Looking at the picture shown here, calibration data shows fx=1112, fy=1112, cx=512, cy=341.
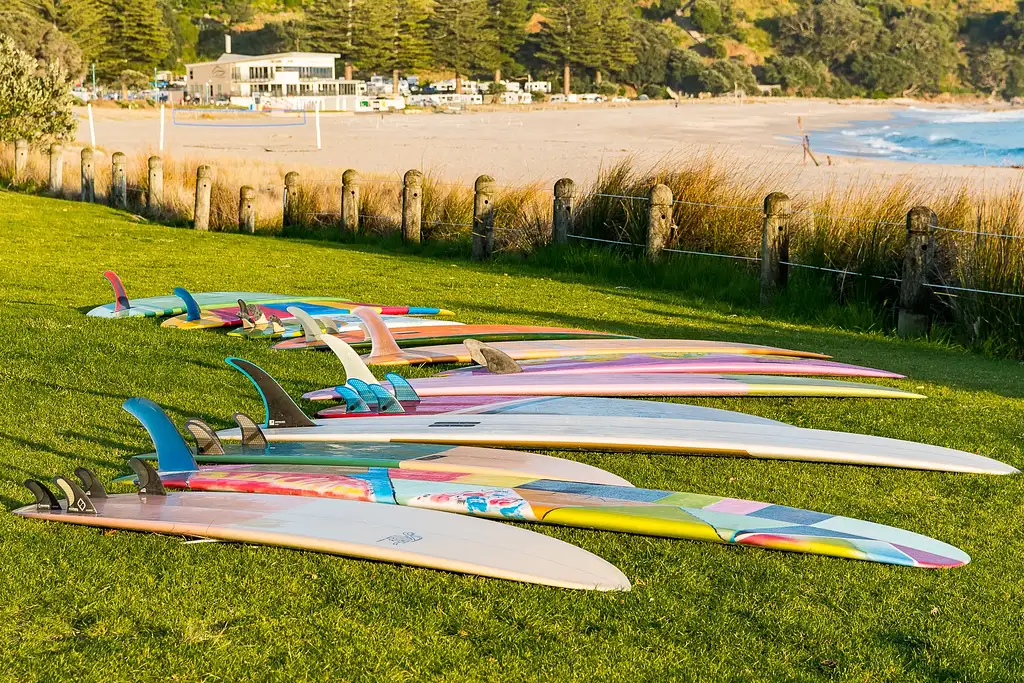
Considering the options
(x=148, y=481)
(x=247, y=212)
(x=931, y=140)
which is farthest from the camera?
(x=931, y=140)

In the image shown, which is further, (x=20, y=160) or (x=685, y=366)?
(x=20, y=160)

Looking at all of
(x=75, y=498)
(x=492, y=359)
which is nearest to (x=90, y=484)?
(x=75, y=498)

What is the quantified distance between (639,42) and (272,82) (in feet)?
150

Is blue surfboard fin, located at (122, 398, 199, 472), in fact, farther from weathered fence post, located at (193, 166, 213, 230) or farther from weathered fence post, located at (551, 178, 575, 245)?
weathered fence post, located at (193, 166, 213, 230)

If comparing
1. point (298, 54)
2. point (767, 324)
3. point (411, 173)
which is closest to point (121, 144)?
point (411, 173)

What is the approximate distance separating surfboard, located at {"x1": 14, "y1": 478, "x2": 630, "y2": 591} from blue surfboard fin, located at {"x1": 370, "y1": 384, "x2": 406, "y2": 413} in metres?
1.43

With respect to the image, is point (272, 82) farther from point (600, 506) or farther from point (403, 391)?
point (600, 506)

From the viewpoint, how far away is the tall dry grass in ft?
28.9

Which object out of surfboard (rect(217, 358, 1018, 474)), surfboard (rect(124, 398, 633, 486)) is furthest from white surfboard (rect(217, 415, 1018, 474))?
surfboard (rect(124, 398, 633, 486))

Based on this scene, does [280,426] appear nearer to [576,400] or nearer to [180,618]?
[576,400]

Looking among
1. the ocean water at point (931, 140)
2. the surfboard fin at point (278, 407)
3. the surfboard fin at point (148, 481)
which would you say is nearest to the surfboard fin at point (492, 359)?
the surfboard fin at point (278, 407)

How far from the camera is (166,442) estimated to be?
4.36 meters

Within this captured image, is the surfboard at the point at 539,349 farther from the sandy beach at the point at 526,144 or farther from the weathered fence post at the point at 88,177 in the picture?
the weathered fence post at the point at 88,177

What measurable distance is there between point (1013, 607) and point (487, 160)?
32026 millimetres
